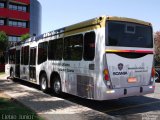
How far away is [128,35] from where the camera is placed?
36.9ft

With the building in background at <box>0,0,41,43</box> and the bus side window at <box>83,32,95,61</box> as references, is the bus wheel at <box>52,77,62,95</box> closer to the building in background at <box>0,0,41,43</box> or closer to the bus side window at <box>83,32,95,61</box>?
the bus side window at <box>83,32,95,61</box>

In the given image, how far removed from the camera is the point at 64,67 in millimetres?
13398

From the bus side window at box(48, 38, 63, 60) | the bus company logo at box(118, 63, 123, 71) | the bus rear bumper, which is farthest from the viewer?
the bus side window at box(48, 38, 63, 60)

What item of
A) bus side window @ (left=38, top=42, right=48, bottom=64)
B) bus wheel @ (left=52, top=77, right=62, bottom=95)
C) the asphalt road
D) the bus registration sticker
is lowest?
the asphalt road

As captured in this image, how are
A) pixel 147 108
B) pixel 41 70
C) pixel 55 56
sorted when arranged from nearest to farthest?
pixel 147 108 → pixel 55 56 → pixel 41 70

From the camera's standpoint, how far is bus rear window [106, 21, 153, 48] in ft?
35.4

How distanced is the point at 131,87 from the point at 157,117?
1.75m

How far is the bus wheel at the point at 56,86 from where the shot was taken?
14.1m

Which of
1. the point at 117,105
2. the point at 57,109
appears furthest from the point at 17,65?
the point at 57,109

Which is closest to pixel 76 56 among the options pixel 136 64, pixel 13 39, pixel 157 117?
pixel 136 64

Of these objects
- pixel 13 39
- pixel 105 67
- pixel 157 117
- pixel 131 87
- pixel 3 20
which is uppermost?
pixel 3 20

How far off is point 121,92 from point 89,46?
2025 mm

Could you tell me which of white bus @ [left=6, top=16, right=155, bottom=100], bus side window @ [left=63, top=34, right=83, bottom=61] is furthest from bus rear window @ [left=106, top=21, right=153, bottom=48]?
bus side window @ [left=63, top=34, right=83, bottom=61]

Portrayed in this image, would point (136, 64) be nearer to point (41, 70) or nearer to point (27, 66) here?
point (41, 70)
